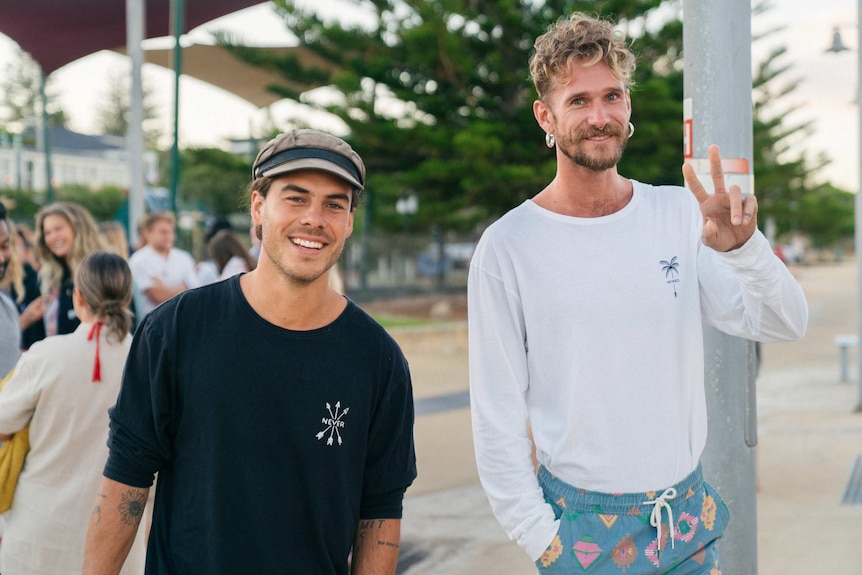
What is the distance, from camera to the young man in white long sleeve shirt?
234 centimetres

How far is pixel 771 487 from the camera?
6.89m

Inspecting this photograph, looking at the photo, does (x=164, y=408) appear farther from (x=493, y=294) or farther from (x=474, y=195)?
(x=474, y=195)

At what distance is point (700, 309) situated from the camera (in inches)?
100

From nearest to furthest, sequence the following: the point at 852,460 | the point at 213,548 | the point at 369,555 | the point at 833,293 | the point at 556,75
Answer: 1. the point at 213,548
2. the point at 369,555
3. the point at 556,75
4. the point at 852,460
5. the point at 833,293

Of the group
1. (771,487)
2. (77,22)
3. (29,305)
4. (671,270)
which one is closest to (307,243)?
(671,270)

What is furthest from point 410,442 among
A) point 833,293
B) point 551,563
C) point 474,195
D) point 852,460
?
point 833,293

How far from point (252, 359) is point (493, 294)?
0.61 metres

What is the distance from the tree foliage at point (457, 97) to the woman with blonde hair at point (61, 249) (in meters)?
13.8

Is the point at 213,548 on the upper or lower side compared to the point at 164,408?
lower

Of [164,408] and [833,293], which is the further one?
[833,293]

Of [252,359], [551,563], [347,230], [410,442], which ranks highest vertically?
[347,230]

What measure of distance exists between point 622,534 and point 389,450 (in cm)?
56

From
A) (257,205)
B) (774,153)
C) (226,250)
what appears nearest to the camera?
(257,205)

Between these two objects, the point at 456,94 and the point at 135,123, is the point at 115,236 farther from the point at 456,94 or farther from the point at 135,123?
the point at 456,94
